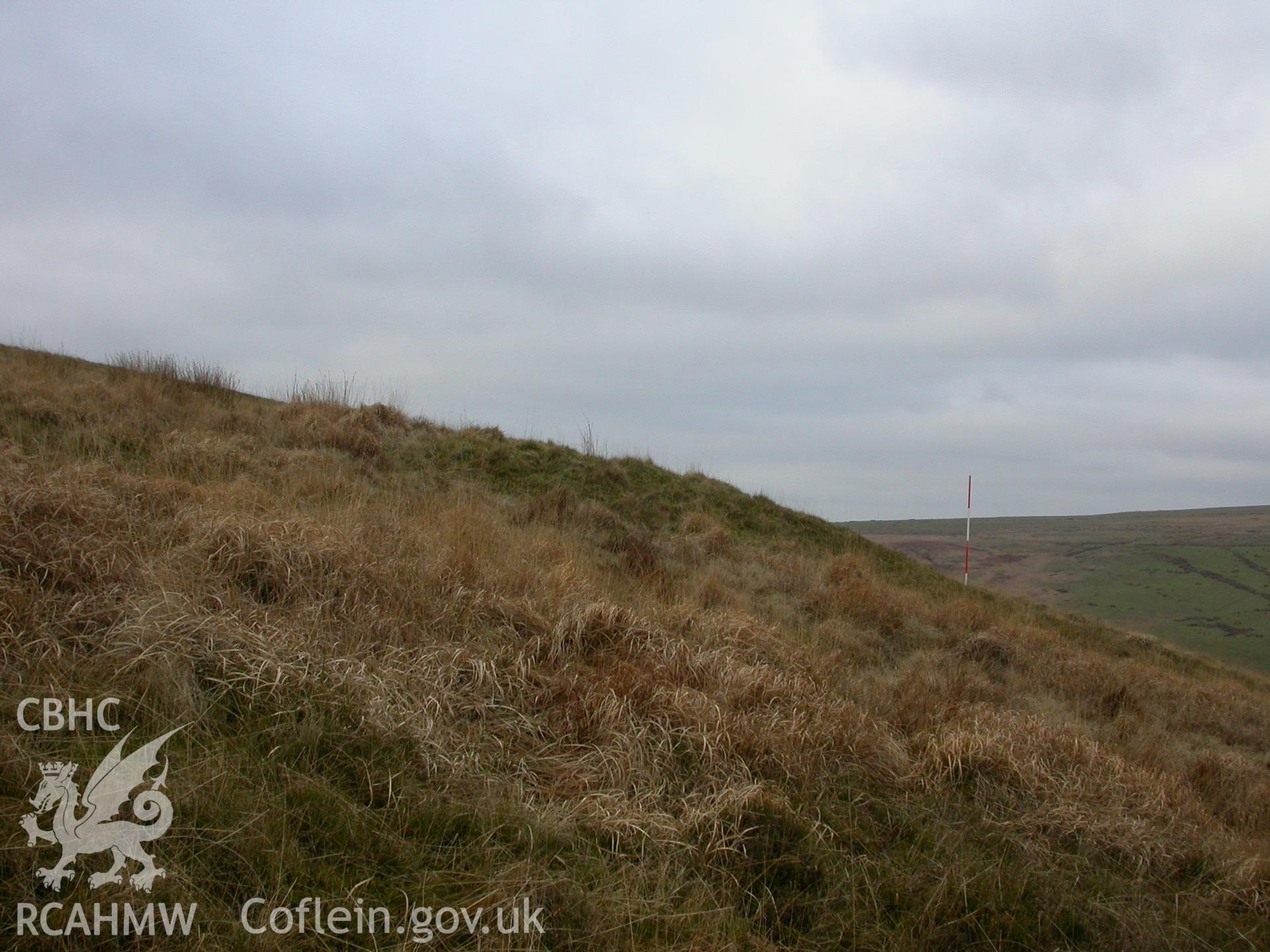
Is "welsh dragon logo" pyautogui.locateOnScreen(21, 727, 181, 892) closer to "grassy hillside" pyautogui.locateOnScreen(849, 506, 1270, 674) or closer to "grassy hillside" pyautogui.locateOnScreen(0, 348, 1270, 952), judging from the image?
"grassy hillside" pyautogui.locateOnScreen(0, 348, 1270, 952)

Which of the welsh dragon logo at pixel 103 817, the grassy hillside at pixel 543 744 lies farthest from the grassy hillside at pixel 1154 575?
the welsh dragon logo at pixel 103 817

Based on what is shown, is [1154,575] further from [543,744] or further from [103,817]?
[103,817]

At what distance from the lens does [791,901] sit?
10.9 feet

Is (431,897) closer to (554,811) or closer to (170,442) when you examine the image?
(554,811)

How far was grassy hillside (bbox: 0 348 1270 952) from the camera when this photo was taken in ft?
9.78

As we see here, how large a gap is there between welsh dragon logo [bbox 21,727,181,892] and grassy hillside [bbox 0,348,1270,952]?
48mm

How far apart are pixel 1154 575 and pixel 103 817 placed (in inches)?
858

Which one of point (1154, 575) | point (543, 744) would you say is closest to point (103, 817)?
point (543, 744)

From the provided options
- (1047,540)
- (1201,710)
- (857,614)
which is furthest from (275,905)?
(1047,540)

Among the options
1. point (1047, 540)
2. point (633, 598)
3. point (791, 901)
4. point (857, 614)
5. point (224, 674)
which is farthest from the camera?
point (1047, 540)

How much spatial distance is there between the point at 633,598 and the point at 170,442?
4862 mm

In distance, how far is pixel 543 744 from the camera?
4148mm

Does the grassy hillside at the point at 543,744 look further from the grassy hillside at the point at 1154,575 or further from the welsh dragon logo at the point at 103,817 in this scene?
the grassy hillside at the point at 1154,575

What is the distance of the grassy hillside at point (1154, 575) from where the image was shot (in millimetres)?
15406
